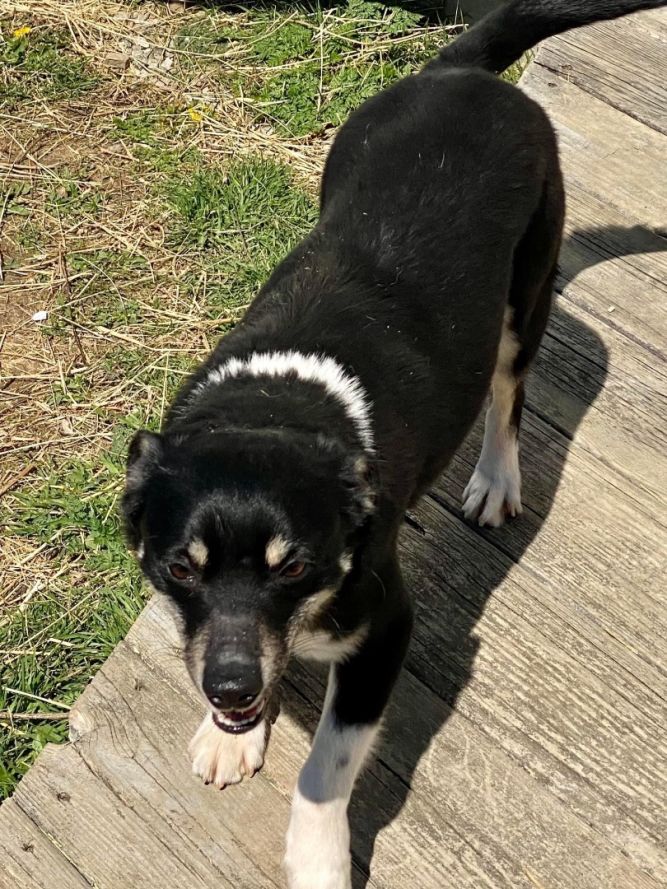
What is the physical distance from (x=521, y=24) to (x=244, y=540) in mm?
2017

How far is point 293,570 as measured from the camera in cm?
223

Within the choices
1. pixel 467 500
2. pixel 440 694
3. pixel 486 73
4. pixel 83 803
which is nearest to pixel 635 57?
pixel 486 73

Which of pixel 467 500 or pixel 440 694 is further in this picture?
pixel 467 500

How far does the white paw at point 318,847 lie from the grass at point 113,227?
1.02 metres

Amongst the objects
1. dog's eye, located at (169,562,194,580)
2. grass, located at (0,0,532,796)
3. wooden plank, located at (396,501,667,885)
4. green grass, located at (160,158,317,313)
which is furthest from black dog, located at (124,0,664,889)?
green grass, located at (160,158,317,313)

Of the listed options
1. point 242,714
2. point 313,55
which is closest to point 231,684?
point 242,714

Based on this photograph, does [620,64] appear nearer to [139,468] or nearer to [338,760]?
[139,468]

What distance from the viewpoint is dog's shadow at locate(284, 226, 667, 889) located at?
2635mm

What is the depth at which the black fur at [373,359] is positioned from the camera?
2209mm

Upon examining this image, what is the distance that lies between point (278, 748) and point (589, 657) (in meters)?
0.87

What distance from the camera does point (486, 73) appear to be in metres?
3.17

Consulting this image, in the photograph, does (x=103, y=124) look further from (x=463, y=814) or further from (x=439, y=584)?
(x=463, y=814)

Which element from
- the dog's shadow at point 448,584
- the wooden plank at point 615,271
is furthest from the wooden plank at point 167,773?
the wooden plank at point 615,271

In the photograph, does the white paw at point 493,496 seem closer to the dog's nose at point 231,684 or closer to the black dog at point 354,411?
the black dog at point 354,411
